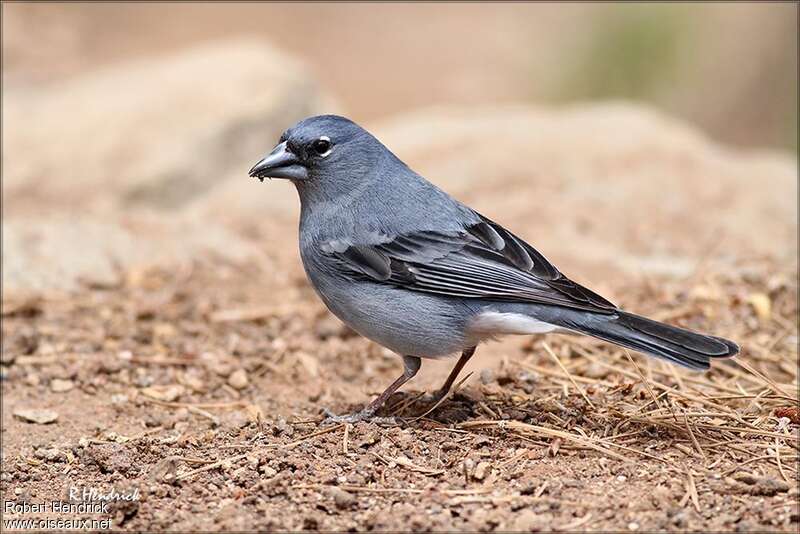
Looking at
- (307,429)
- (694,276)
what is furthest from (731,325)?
(307,429)

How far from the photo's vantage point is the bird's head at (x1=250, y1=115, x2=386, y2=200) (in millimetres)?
5047

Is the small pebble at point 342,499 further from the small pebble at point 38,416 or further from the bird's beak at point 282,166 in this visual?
the small pebble at point 38,416

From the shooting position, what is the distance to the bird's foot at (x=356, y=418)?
4.70m

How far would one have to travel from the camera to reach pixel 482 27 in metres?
18.1

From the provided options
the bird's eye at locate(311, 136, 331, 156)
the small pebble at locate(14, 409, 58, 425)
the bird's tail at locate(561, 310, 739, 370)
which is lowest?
the small pebble at locate(14, 409, 58, 425)

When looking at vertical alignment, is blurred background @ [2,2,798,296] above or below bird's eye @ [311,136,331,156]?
above

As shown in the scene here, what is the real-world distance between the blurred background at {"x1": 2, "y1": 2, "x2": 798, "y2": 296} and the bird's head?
10.5ft

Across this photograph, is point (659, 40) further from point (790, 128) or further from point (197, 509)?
point (197, 509)

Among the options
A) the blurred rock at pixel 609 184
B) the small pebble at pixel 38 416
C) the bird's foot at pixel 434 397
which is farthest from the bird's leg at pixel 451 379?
the blurred rock at pixel 609 184

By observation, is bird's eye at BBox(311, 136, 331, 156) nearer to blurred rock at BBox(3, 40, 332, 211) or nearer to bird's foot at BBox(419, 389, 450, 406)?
bird's foot at BBox(419, 389, 450, 406)

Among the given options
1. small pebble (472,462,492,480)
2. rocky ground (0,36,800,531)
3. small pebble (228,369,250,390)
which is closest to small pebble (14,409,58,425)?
rocky ground (0,36,800,531)

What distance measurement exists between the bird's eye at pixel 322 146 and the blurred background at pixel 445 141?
129 inches

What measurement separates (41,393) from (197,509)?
8.10 feet

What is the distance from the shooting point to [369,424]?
4.65 metres
